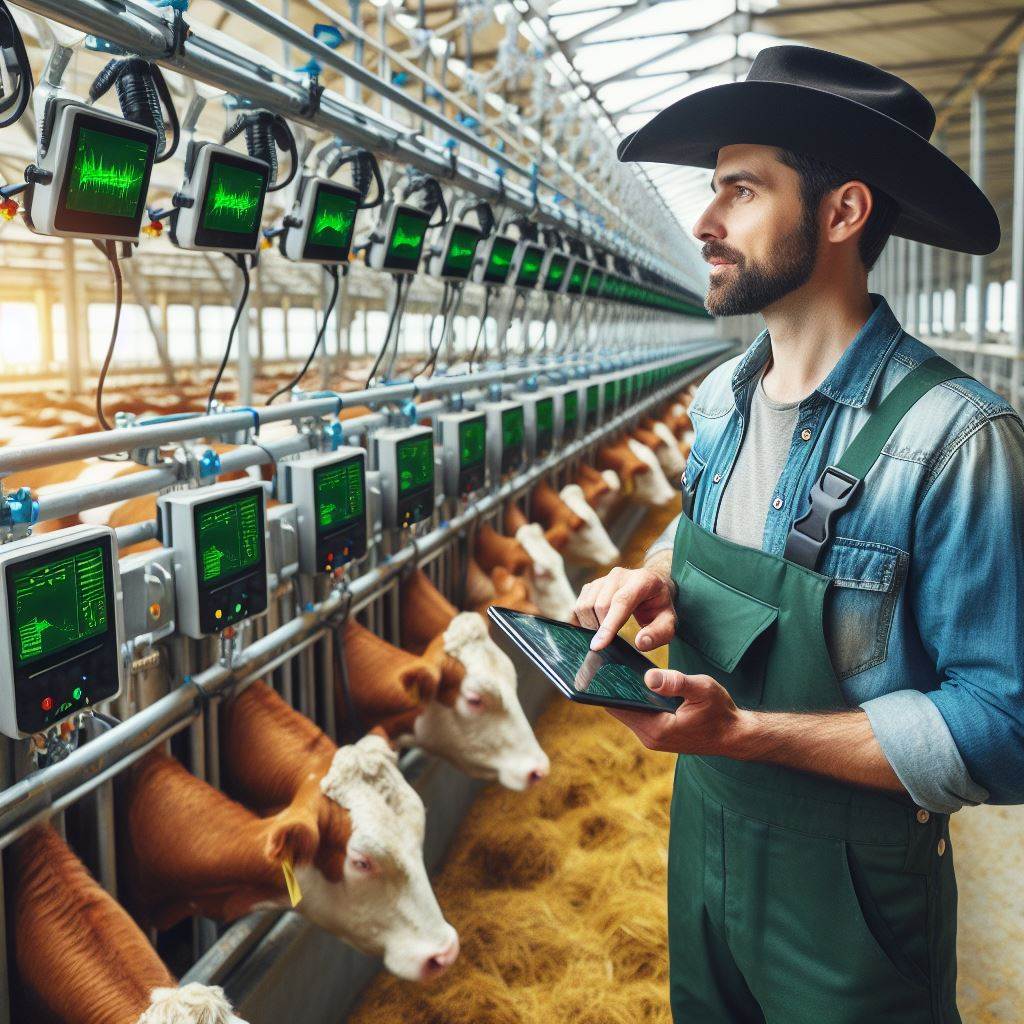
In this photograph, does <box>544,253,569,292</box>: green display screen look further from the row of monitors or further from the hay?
the hay

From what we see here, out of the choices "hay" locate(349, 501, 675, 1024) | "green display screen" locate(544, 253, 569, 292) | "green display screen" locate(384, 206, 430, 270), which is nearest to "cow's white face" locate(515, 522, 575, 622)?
"hay" locate(349, 501, 675, 1024)

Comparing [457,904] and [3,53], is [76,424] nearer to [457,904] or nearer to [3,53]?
[457,904]

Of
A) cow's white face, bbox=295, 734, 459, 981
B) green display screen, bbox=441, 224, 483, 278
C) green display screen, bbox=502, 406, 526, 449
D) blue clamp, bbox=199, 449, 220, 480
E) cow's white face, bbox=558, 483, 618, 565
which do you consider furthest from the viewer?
cow's white face, bbox=558, 483, 618, 565

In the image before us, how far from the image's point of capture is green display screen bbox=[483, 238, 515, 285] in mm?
4602

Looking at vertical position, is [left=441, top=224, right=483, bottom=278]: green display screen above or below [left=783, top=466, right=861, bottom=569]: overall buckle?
above

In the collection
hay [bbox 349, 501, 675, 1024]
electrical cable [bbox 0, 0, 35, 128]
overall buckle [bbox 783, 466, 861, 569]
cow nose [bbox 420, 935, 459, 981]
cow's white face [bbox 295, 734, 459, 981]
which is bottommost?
hay [bbox 349, 501, 675, 1024]

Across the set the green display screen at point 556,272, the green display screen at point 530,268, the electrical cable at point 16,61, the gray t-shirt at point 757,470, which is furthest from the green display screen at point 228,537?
the green display screen at point 556,272

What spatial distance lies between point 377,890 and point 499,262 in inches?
123

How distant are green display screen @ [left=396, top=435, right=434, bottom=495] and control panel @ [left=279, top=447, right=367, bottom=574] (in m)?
0.42

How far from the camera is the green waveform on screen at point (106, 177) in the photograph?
1829 millimetres

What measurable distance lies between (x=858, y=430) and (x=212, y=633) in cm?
158

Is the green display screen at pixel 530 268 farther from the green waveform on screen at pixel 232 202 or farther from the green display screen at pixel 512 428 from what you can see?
the green waveform on screen at pixel 232 202

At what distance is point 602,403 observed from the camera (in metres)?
7.62

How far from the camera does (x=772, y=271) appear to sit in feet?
4.82
